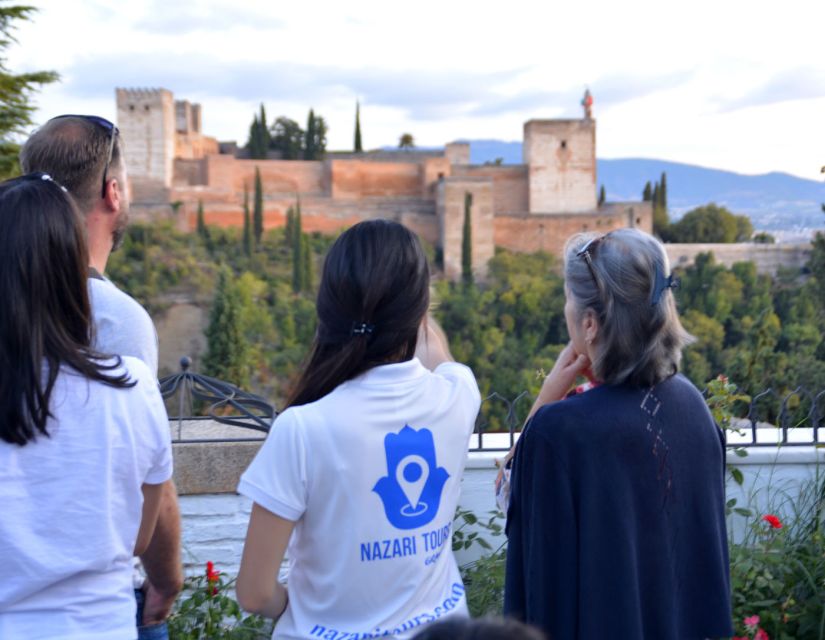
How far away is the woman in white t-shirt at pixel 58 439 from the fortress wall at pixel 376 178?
124 ft

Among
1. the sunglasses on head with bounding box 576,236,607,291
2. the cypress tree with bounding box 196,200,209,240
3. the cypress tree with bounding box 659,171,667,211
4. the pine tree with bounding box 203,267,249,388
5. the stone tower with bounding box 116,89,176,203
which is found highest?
the stone tower with bounding box 116,89,176,203

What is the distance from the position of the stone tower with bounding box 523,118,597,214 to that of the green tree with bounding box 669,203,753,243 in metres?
3.67

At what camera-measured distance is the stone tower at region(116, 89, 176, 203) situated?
121ft

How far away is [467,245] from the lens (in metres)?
35.2

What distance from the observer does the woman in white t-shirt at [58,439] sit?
1328 millimetres

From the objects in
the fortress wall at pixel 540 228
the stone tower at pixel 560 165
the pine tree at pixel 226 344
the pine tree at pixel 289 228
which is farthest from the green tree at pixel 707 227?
the pine tree at pixel 226 344

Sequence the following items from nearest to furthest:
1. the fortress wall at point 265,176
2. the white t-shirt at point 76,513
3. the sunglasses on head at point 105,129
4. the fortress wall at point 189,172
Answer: the white t-shirt at point 76,513
the sunglasses on head at point 105,129
the fortress wall at point 265,176
the fortress wall at point 189,172

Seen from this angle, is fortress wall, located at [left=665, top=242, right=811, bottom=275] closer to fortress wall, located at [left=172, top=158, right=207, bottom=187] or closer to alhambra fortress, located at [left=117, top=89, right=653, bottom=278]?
alhambra fortress, located at [left=117, top=89, right=653, bottom=278]

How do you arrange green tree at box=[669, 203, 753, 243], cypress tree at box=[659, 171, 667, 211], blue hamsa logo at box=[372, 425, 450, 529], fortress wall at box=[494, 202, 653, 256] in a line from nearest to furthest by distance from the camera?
blue hamsa logo at box=[372, 425, 450, 529] < fortress wall at box=[494, 202, 653, 256] < green tree at box=[669, 203, 753, 243] < cypress tree at box=[659, 171, 667, 211]

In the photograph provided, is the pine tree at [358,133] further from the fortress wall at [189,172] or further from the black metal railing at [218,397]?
the black metal railing at [218,397]

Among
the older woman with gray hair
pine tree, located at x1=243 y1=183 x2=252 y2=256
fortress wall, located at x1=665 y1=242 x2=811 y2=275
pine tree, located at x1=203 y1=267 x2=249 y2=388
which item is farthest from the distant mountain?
the older woman with gray hair

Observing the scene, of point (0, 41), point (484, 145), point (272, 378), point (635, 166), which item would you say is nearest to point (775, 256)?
point (272, 378)

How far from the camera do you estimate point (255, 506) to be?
1414 millimetres

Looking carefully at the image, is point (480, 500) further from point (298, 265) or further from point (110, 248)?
point (298, 265)
